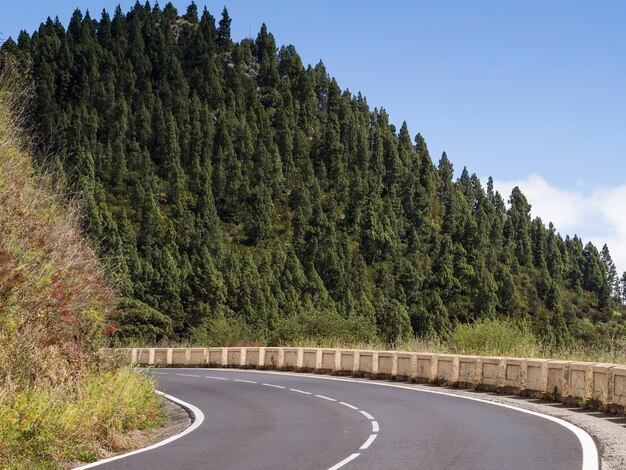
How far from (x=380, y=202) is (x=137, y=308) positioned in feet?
265

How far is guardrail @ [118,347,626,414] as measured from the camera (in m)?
18.3

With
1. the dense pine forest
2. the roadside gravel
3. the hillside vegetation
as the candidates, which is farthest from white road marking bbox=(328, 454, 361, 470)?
the dense pine forest

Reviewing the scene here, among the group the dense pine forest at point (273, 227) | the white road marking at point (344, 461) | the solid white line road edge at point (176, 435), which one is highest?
the dense pine forest at point (273, 227)

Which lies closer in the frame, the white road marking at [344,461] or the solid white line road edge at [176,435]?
the white road marking at [344,461]

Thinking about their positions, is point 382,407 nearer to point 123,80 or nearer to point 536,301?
point 536,301

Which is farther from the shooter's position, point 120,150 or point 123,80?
point 123,80

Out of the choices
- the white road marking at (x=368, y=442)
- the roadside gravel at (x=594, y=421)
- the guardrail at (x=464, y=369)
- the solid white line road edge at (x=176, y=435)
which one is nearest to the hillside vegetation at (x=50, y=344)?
the solid white line road edge at (x=176, y=435)

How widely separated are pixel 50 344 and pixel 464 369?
12.5 metres

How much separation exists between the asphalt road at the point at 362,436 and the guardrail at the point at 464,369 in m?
1.64

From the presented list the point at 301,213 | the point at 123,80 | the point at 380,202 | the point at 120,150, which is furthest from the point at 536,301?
the point at 123,80

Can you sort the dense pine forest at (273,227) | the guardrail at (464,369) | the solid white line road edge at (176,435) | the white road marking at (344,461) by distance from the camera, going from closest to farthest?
the white road marking at (344,461), the solid white line road edge at (176,435), the guardrail at (464,369), the dense pine forest at (273,227)

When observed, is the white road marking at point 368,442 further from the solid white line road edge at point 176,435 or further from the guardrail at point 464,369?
the guardrail at point 464,369

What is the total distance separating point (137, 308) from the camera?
100 meters

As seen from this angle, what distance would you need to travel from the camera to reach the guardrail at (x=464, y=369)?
18328 millimetres
